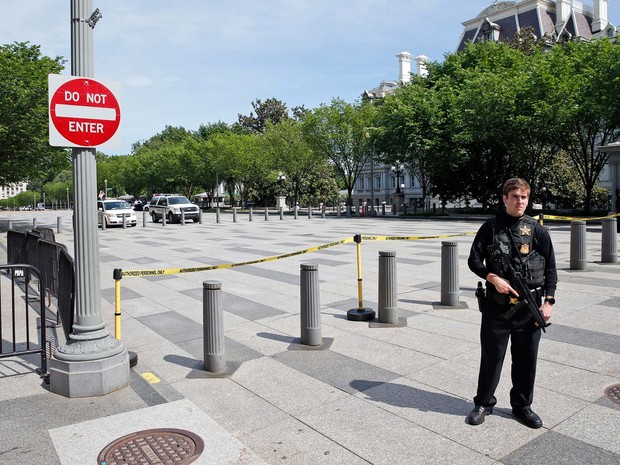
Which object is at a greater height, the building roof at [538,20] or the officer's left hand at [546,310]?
the building roof at [538,20]

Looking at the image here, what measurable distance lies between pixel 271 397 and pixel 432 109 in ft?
115

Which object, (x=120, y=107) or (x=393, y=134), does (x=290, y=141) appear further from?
(x=120, y=107)

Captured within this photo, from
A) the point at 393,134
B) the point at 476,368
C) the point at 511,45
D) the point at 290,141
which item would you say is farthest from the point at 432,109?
the point at 476,368

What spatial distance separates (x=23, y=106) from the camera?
26359 mm

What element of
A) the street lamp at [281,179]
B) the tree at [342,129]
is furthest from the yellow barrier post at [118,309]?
the street lamp at [281,179]

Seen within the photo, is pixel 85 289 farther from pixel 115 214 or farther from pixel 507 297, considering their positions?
pixel 115 214

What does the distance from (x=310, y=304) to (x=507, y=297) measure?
266 centimetres

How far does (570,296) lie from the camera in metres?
8.81

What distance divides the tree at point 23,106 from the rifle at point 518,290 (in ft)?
86.4

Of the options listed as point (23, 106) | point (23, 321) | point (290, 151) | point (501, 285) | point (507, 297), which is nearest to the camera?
point (501, 285)

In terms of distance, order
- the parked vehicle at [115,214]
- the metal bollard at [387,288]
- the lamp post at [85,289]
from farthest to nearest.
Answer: the parked vehicle at [115,214] < the metal bollard at [387,288] < the lamp post at [85,289]

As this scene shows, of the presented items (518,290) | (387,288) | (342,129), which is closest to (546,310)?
(518,290)

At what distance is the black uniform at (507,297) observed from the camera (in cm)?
396

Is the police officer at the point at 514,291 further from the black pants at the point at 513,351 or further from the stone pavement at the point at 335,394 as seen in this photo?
the stone pavement at the point at 335,394
